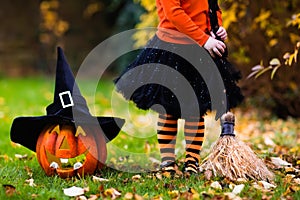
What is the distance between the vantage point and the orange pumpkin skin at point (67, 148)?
8.96 feet

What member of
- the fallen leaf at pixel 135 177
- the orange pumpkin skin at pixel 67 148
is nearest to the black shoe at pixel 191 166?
the fallen leaf at pixel 135 177

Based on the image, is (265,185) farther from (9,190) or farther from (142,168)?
(9,190)

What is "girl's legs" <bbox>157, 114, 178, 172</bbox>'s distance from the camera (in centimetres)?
288

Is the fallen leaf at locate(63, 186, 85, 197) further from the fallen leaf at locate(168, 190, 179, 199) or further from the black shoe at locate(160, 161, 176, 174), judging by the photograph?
the black shoe at locate(160, 161, 176, 174)

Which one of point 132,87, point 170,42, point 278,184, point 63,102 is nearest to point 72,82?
point 63,102

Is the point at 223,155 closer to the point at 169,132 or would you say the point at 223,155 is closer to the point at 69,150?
the point at 169,132

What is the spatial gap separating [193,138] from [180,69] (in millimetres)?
Answer: 404

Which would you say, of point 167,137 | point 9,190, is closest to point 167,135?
point 167,137

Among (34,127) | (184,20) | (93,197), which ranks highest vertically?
(184,20)

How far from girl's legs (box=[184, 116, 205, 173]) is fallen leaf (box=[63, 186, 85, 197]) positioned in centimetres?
66

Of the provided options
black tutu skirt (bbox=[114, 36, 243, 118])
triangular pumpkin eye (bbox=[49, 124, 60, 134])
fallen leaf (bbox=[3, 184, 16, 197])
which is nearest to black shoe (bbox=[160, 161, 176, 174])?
black tutu skirt (bbox=[114, 36, 243, 118])

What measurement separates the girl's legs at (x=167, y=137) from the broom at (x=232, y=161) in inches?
9.4

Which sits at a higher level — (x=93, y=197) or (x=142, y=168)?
(x=142, y=168)

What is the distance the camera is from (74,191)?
95.1 inches
